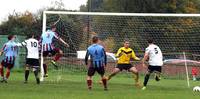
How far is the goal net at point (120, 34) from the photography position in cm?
2969

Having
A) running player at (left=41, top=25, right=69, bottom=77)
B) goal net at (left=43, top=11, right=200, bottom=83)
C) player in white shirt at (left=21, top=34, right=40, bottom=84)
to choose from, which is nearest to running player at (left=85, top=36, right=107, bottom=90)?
player in white shirt at (left=21, top=34, right=40, bottom=84)

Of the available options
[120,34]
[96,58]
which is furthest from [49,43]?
[120,34]

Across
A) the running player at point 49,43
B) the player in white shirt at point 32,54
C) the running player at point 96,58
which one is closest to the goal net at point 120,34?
the running player at point 49,43

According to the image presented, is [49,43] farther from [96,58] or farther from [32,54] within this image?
[96,58]

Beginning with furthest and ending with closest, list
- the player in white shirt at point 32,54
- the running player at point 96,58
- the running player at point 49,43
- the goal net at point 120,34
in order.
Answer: the goal net at point 120,34 < the running player at point 49,43 < the player in white shirt at point 32,54 < the running player at point 96,58

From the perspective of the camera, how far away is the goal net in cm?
2969

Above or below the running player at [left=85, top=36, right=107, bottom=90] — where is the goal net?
above

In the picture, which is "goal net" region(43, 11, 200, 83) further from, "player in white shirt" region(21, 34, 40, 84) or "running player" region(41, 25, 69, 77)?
"player in white shirt" region(21, 34, 40, 84)

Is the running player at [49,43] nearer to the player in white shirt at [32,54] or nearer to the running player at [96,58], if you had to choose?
the player in white shirt at [32,54]

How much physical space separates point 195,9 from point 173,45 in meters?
39.6

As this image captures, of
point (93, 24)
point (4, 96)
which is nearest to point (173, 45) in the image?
point (93, 24)

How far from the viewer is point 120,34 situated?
3203cm

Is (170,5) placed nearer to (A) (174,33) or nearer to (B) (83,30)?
(A) (174,33)

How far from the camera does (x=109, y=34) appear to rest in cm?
3084
